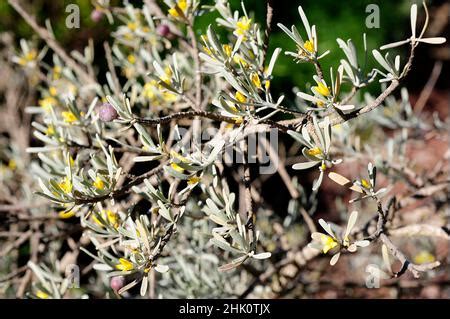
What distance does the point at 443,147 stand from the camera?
122 inches

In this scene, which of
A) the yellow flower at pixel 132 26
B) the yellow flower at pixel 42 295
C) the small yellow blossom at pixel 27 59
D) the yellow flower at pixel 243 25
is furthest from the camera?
the small yellow blossom at pixel 27 59

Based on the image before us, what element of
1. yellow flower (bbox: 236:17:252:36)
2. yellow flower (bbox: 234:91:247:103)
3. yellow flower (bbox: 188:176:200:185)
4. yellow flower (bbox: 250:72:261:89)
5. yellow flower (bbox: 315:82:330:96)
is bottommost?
yellow flower (bbox: 188:176:200:185)

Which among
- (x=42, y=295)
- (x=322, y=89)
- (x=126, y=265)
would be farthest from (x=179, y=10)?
(x=42, y=295)

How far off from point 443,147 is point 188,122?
96.1 inches

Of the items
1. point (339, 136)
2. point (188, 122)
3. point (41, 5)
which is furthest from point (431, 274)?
point (41, 5)

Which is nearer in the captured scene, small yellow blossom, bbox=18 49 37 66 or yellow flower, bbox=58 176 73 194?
yellow flower, bbox=58 176 73 194

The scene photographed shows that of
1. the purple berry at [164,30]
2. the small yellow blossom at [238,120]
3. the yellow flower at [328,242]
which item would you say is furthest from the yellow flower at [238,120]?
the purple berry at [164,30]

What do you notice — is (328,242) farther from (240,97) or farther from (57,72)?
(57,72)

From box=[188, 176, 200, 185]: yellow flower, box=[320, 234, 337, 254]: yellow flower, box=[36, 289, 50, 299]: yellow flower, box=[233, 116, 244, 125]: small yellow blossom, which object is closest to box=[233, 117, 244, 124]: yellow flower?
box=[233, 116, 244, 125]: small yellow blossom

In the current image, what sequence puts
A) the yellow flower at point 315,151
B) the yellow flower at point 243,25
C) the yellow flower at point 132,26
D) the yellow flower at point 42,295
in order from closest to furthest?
the yellow flower at point 315,151, the yellow flower at point 243,25, the yellow flower at point 42,295, the yellow flower at point 132,26

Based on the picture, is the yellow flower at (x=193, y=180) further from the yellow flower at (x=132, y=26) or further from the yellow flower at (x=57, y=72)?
the yellow flower at (x=57, y=72)

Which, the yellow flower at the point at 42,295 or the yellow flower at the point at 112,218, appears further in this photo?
the yellow flower at the point at 42,295

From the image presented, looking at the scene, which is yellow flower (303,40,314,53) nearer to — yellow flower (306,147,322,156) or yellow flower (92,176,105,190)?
yellow flower (306,147,322,156)
